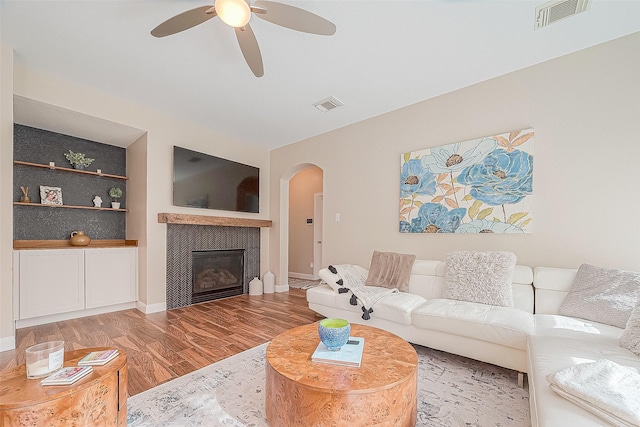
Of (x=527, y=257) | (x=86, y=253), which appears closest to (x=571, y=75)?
(x=527, y=257)

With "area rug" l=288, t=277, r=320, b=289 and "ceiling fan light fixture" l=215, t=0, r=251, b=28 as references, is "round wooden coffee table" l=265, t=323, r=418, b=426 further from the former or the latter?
"area rug" l=288, t=277, r=320, b=289

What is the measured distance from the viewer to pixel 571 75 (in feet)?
8.18

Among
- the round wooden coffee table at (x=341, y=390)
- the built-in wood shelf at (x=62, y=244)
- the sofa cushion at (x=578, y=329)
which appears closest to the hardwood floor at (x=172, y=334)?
the built-in wood shelf at (x=62, y=244)

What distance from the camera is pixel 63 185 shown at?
3.66 m

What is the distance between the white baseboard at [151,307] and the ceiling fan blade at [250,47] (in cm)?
317

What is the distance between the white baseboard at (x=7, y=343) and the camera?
2391mm

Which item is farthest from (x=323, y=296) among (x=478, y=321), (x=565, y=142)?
(x=565, y=142)

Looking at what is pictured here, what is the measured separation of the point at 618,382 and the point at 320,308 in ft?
7.95

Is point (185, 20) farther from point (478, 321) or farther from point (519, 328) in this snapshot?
point (519, 328)

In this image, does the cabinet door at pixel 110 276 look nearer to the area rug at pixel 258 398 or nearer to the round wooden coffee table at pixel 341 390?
the area rug at pixel 258 398

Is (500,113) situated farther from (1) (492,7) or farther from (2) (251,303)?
(2) (251,303)

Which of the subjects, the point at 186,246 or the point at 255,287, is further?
the point at 255,287

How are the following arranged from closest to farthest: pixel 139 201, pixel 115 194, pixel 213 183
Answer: pixel 139 201 < pixel 115 194 < pixel 213 183

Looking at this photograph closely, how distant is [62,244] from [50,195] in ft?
2.10
